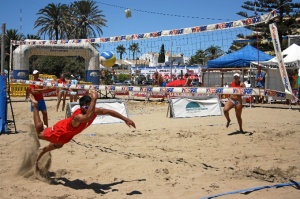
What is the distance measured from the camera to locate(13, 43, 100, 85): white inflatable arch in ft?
67.1

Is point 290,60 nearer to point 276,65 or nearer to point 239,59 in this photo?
point 276,65

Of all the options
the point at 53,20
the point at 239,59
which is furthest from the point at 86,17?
the point at 239,59

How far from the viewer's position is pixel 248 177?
4898mm

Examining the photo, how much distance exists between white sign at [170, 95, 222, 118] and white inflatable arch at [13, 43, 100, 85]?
11.7 metres

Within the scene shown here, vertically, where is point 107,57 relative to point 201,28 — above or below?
above

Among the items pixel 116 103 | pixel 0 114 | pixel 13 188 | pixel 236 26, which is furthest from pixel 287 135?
pixel 0 114

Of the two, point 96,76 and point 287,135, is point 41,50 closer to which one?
point 96,76

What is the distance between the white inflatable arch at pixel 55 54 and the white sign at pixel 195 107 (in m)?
11.7

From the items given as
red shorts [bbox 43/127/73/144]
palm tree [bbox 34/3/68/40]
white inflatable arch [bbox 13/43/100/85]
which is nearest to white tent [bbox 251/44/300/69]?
white inflatable arch [bbox 13/43/100/85]

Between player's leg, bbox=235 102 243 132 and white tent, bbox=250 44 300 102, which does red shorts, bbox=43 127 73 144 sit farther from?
white tent, bbox=250 44 300 102

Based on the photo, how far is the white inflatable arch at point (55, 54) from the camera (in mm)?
20438

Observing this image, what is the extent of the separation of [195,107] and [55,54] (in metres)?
12.9

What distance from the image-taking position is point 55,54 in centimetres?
2139

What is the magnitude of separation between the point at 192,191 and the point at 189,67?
27998mm
